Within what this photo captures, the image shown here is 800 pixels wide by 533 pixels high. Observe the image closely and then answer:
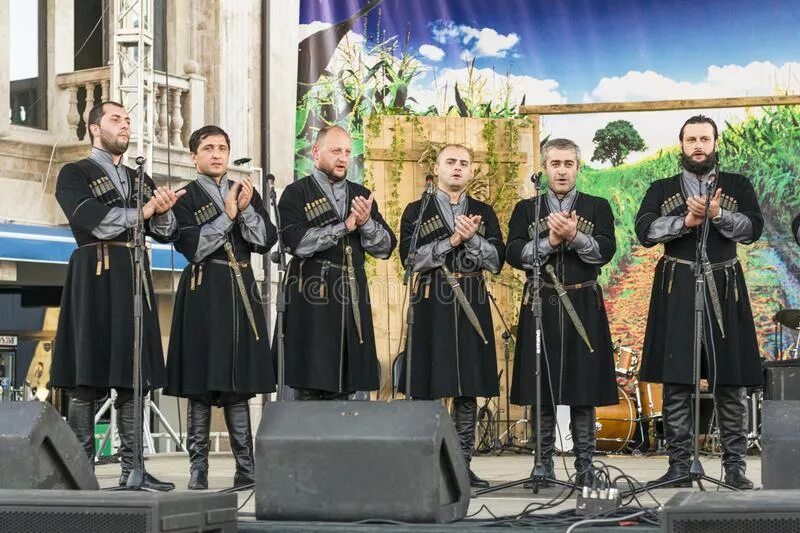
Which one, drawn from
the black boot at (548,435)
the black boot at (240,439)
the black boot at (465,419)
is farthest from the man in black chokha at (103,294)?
the black boot at (548,435)

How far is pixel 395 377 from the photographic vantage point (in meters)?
10.2

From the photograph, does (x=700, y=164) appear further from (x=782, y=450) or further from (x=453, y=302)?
(x=782, y=450)

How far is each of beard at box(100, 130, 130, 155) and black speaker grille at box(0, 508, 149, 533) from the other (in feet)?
9.46

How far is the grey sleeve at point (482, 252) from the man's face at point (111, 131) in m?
1.72

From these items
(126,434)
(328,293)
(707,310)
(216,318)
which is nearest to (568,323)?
(707,310)

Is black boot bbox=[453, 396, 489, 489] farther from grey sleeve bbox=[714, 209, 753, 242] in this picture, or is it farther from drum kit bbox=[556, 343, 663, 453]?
drum kit bbox=[556, 343, 663, 453]

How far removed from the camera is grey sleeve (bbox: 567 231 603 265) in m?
6.52

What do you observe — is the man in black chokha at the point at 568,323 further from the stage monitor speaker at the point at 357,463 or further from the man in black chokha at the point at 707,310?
the stage monitor speaker at the point at 357,463

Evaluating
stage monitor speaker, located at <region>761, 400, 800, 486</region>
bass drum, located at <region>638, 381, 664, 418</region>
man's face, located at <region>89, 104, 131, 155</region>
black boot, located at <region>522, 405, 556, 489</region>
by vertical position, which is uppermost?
man's face, located at <region>89, 104, 131, 155</region>

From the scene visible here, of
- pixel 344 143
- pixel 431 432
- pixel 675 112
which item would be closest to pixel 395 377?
pixel 675 112

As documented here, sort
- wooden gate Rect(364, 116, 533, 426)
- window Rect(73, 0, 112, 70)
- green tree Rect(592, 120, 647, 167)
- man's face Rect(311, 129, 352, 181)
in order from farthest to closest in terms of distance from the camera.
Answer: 1. window Rect(73, 0, 112, 70)
2. green tree Rect(592, 120, 647, 167)
3. wooden gate Rect(364, 116, 533, 426)
4. man's face Rect(311, 129, 352, 181)

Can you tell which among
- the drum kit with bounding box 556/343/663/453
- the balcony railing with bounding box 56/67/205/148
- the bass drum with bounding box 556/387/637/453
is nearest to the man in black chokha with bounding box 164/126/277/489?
the drum kit with bounding box 556/343/663/453

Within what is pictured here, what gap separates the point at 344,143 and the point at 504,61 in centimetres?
478

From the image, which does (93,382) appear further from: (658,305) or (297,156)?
(297,156)
